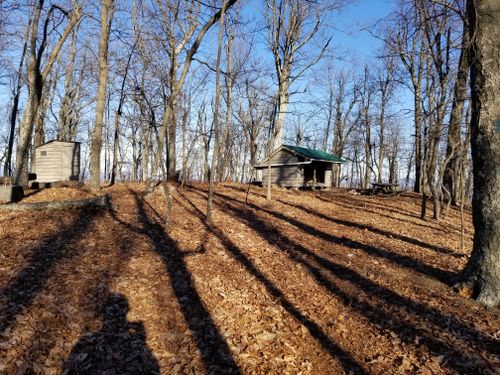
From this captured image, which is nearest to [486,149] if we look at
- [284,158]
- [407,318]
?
[407,318]

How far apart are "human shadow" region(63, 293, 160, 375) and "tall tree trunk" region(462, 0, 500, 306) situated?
485 cm

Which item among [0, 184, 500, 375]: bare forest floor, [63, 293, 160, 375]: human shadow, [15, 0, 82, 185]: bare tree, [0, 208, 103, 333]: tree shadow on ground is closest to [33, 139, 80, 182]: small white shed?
[15, 0, 82, 185]: bare tree

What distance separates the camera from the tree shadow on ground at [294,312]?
3916 millimetres

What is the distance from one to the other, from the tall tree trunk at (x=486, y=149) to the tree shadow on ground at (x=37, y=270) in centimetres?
657

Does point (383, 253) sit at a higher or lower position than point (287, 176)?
lower

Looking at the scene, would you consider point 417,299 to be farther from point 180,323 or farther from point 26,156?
point 26,156

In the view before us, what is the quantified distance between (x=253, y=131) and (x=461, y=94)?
2444cm

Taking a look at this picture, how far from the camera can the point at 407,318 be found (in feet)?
15.9

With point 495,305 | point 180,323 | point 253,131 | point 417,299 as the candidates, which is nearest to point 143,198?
point 180,323

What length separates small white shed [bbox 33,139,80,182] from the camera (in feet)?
62.9

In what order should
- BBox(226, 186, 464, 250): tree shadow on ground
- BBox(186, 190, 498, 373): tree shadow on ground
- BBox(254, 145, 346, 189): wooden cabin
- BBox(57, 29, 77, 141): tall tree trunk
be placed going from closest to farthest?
1. BBox(186, 190, 498, 373): tree shadow on ground
2. BBox(226, 186, 464, 250): tree shadow on ground
3. BBox(254, 145, 346, 189): wooden cabin
4. BBox(57, 29, 77, 141): tall tree trunk

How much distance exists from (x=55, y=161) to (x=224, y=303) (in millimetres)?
17884

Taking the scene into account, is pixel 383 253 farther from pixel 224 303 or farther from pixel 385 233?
pixel 224 303

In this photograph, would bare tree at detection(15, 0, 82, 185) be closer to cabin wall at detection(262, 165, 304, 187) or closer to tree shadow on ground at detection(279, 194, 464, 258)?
tree shadow on ground at detection(279, 194, 464, 258)
